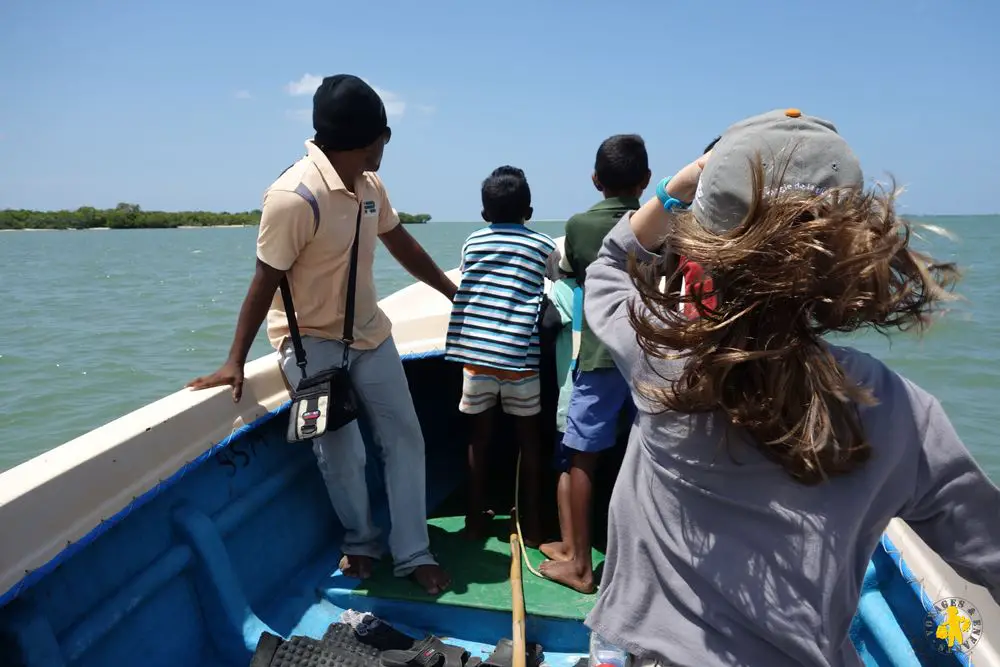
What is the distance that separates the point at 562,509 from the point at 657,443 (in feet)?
5.73

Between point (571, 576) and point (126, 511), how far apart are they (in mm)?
1441

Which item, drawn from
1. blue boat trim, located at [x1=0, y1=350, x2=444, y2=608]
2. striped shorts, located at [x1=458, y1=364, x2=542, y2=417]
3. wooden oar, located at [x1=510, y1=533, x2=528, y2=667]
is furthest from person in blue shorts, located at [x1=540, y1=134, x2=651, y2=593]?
blue boat trim, located at [x1=0, y1=350, x2=444, y2=608]

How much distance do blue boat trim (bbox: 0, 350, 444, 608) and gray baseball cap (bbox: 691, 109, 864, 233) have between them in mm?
1617

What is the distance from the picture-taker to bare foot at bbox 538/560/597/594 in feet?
8.40

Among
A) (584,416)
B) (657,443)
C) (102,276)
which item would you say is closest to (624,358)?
(657,443)

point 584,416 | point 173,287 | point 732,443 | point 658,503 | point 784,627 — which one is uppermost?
point 732,443

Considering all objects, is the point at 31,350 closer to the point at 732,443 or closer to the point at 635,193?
the point at 635,193

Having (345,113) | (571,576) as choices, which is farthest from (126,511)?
(571,576)

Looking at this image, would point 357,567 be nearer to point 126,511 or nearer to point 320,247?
point 126,511

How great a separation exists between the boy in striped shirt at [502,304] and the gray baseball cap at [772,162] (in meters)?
1.77

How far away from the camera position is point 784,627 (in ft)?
2.96

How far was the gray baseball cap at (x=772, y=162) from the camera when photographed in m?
0.86

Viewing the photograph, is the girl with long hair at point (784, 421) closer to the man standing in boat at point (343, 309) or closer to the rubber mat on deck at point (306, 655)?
the rubber mat on deck at point (306, 655)

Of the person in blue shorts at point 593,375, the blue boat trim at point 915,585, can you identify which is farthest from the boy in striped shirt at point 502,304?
the blue boat trim at point 915,585
